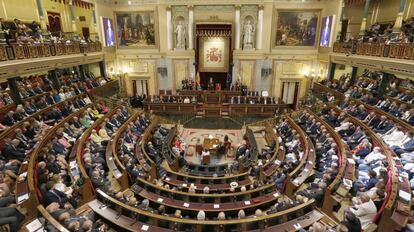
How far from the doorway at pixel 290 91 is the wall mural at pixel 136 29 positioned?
10.1 metres

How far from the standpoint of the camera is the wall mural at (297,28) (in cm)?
1556

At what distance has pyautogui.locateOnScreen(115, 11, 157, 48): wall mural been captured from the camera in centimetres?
1656

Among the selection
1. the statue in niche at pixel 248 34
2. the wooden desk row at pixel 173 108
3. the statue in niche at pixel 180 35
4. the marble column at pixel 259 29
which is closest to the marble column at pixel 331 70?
the marble column at pixel 259 29

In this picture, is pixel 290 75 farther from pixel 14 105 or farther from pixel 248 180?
pixel 14 105

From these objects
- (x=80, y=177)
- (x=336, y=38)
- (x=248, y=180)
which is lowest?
(x=248, y=180)

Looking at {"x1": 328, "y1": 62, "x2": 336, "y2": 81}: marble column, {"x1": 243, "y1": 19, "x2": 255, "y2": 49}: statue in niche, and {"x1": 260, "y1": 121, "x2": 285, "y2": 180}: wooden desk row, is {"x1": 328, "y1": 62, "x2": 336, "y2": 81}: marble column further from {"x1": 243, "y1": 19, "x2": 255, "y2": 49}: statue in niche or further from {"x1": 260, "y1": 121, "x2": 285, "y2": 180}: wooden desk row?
{"x1": 260, "y1": 121, "x2": 285, "y2": 180}: wooden desk row

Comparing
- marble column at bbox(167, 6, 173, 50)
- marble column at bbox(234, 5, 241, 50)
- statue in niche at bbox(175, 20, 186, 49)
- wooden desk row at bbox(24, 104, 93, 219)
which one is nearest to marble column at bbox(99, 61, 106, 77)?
marble column at bbox(167, 6, 173, 50)

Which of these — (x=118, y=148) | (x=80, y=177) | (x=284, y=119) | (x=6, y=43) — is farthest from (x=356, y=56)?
(x=6, y=43)

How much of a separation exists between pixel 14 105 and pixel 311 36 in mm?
17004

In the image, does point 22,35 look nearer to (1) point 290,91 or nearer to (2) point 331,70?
(1) point 290,91

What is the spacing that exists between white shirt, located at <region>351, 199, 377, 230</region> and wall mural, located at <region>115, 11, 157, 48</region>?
15755 mm

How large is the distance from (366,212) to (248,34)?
1353 centimetres

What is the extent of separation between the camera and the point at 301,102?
16.0 meters

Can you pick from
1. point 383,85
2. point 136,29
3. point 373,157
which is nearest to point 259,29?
point 383,85
